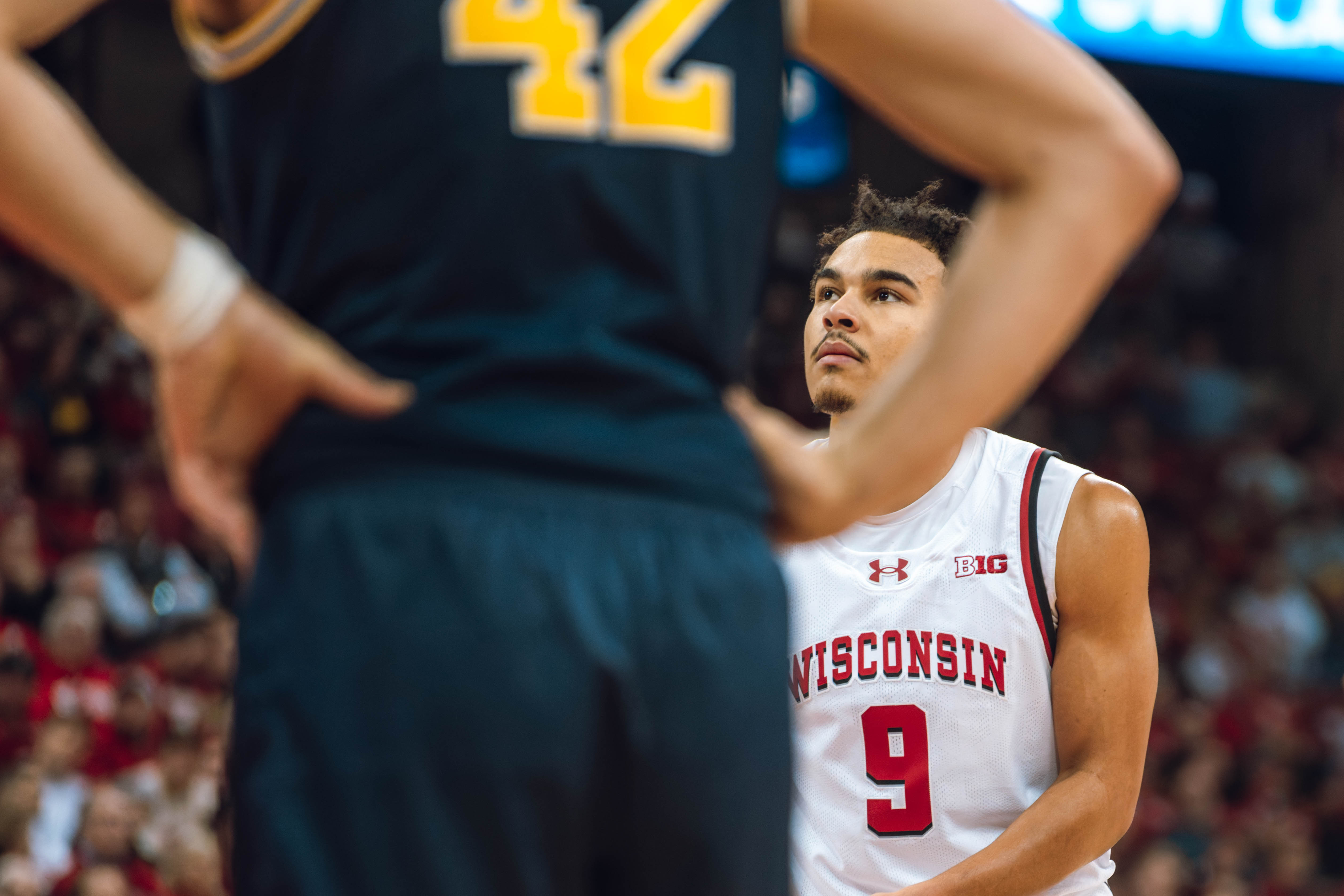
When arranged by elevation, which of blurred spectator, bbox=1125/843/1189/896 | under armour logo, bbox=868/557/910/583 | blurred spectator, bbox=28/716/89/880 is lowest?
blurred spectator, bbox=1125/843/1189/896

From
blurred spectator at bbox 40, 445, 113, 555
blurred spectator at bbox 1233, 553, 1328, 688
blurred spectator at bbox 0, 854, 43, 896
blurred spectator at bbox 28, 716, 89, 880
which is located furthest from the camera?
blurred spectator at bbox 1233, 553, 1328, 688

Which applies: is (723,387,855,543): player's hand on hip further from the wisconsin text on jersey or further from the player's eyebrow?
the player's eyebrow

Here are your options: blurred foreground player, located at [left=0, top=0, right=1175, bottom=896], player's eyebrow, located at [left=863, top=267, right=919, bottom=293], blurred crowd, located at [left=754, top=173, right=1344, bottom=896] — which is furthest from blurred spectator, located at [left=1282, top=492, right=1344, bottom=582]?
blurred foreground player, located at [left=0, top=0, right=1175, bottom=896]

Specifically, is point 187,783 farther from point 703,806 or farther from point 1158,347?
point 1158,347

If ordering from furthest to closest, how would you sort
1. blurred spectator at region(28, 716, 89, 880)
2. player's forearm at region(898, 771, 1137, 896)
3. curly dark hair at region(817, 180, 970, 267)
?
1. blurred spectator at region(28, 716, 89, 880)
2. curly dark hair at region(817, 180, 970, 267)
3. player's forearm at region(898, 771, 1137, 896)

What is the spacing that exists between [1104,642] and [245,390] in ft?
7.37

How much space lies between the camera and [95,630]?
331 inches

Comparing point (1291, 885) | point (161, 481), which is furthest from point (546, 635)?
point (1291, 885)

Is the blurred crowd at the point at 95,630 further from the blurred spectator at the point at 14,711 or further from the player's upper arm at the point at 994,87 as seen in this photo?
the player's upper arm at the point at 994,87

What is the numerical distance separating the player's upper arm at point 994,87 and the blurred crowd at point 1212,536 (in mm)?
8560

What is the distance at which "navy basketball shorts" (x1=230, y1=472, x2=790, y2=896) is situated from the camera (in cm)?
135

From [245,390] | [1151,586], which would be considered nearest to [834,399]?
[245,390]

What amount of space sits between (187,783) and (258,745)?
7077mm

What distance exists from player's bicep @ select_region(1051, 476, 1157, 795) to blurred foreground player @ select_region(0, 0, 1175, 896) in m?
1.72
